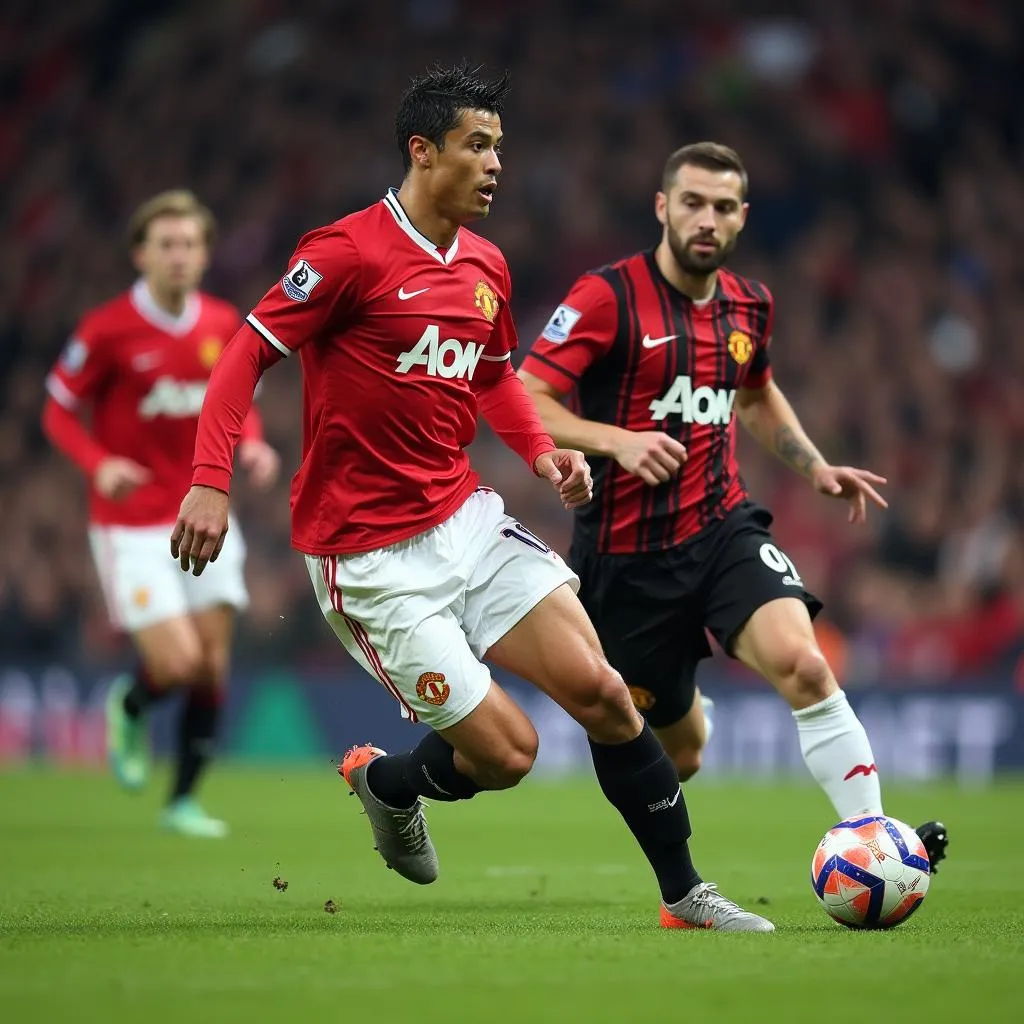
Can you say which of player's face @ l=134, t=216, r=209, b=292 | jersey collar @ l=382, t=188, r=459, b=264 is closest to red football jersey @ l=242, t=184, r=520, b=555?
jersey collar @ l=382, t=188, r=459, b=264

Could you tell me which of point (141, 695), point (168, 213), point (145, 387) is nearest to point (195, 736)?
point (141, 695)

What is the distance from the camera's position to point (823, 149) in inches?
762

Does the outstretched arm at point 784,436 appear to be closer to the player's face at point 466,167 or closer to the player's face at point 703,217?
the player's face at point 703,217

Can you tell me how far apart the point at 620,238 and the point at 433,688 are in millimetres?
14537

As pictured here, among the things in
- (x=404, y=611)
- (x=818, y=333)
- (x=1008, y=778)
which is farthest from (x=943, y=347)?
(x=404, y=611)

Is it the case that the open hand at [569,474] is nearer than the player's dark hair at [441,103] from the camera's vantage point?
Yes

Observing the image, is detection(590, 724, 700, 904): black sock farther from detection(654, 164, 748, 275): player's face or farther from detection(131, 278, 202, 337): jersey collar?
Answer: detection(131, 278, 202, 337): jersey collar

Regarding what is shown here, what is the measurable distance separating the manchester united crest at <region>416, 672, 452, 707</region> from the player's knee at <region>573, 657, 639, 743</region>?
379 mm

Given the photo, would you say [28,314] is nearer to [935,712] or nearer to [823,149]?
[823,149]

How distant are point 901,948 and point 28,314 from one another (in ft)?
55.0

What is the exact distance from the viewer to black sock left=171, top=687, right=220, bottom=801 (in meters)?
9.30

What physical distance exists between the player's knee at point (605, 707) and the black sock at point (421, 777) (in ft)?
1.43

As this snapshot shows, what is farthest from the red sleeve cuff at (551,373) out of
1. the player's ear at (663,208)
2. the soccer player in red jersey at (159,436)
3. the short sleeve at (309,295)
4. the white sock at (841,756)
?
the soccer player in red jersey at (159,436)

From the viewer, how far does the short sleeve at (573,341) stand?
644 centimetres
